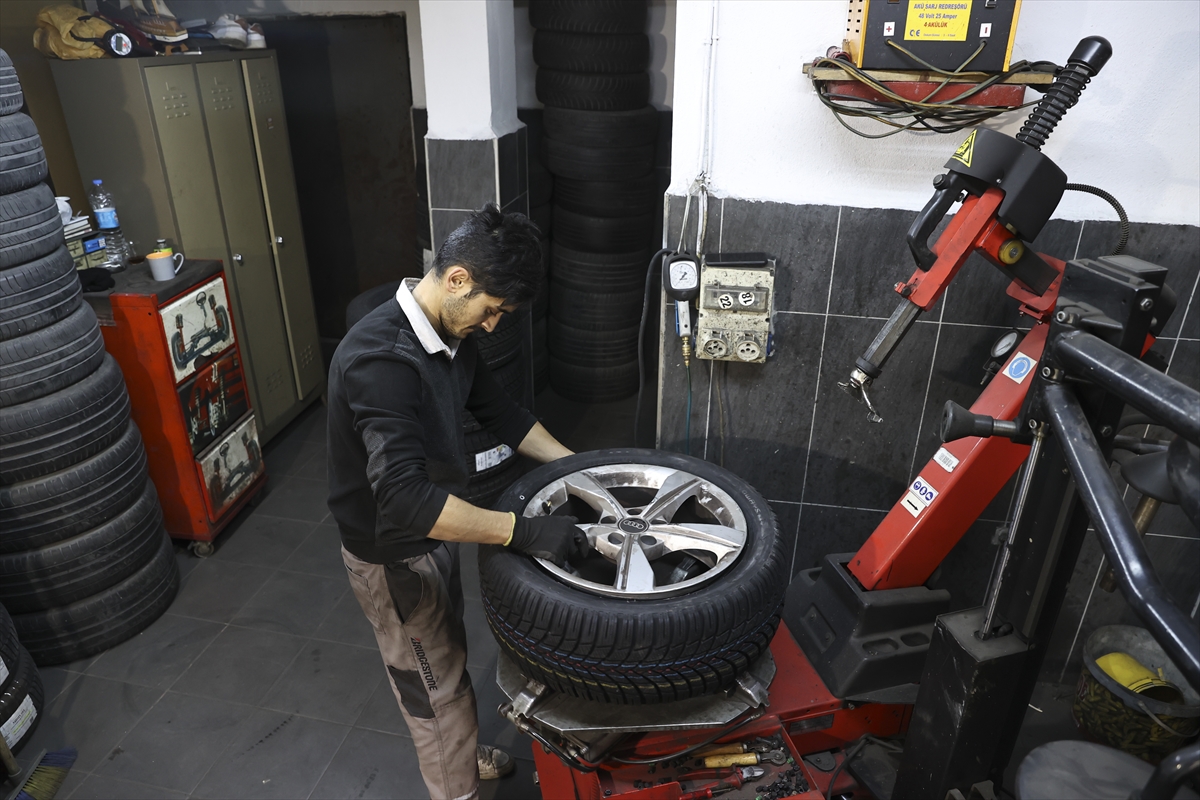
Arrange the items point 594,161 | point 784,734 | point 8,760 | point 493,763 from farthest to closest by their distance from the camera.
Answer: point 594,161, point 493,763, point 8,760, point 784,734

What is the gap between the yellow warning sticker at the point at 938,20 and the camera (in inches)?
76.6

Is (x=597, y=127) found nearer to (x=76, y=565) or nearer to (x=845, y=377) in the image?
(x=845, y=377)

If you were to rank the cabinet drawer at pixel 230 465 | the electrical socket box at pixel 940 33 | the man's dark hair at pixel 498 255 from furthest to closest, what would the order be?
the cabinet drawer at pixel 230 465 < the electrical socket box at pixel 940 33 < the man's dark hair at pixel 498 255

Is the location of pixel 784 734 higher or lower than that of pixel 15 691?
higher

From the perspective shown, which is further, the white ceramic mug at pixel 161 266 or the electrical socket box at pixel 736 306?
the white ceramic mug at pixel 161 266

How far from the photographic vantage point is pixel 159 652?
118 inches

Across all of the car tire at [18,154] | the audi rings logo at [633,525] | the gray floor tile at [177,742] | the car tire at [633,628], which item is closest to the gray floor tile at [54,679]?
the gray floor tile at [177,742]

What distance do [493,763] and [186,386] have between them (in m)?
1.90

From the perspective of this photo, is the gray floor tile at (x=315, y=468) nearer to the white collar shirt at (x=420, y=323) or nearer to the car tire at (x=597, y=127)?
the car tire at (x=597, y=127)

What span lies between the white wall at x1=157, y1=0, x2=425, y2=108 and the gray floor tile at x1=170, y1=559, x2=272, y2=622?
105 inches

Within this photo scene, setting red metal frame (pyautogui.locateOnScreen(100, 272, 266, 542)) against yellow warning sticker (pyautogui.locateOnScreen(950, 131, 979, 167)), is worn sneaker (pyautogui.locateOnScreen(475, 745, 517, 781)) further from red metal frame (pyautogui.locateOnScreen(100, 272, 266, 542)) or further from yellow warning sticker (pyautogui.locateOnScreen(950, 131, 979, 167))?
yellow warning sticker (pyautogui.locateOnScreen(950, 131, 979, 167))

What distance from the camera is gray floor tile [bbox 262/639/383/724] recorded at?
274 cm

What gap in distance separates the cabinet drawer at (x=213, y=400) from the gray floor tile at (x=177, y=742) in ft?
3.42

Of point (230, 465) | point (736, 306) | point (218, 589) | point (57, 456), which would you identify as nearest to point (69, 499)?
point (57, 456)
